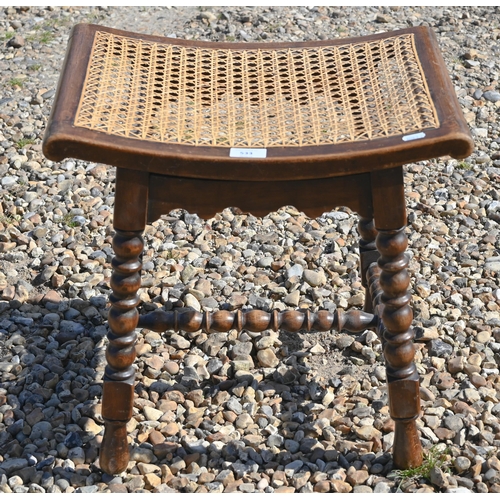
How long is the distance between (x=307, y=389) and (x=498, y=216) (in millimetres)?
1118

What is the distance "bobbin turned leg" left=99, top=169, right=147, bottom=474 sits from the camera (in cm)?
182

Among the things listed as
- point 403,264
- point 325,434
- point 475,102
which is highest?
point 475,102

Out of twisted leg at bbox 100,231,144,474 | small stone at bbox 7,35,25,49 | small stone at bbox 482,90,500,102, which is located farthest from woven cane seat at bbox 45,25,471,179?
small stone at bbox 7,35,25,49

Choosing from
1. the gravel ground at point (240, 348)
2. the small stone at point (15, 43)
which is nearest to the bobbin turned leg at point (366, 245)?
the gravel ground at point (240, 348)

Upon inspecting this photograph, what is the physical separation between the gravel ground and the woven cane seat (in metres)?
0.75

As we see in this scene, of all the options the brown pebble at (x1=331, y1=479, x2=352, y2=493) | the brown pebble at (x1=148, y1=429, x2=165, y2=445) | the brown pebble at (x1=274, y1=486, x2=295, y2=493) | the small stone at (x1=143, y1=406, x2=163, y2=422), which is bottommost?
the brown pebble at (x1=274, y1=486, x2=295, y2=493)

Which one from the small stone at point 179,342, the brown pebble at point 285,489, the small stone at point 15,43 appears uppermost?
the small stone at point 15,43

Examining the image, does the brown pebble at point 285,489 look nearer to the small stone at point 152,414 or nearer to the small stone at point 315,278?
the small stone at point 152,414

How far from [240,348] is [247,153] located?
863mm

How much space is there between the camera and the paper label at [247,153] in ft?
5.68

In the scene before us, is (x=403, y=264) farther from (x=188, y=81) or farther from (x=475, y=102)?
(x=475, y=102)

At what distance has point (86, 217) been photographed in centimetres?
309

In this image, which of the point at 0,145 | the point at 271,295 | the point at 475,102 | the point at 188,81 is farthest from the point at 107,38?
the point at 475,102

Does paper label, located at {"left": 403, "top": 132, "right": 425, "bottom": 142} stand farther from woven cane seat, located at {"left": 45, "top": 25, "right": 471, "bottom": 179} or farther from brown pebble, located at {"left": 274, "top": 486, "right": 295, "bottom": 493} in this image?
brown pebble, located at {"left": 274, "top": 486, "right": 295, "bottom": 493}
